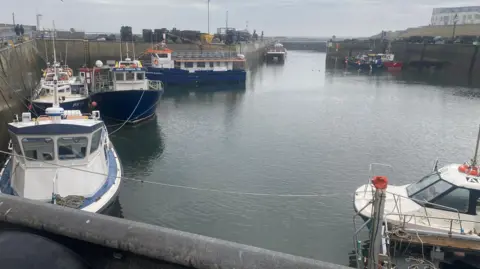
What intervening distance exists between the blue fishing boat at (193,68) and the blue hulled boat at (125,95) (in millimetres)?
17423

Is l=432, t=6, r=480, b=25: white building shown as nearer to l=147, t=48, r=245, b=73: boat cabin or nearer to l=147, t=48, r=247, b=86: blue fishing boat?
l=147, t=48, r=245, b=73: boat cabin

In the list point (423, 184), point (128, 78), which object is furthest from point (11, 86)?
point (423, 184)

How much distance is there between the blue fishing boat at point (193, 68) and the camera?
46281 mm

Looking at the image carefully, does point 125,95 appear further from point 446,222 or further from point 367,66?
point 367,66

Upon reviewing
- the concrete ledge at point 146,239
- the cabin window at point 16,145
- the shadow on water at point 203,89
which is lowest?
the shadow on water at point 203,89

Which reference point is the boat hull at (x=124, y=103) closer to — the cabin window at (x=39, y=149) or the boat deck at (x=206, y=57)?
the cabin window at (x=39, y=149)

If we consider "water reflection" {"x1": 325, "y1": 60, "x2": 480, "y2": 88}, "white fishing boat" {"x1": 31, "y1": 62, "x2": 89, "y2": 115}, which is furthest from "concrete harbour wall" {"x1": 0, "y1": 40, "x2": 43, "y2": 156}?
"water reflection" {"x1": 325, "y1": 60, "x2": 480, "y2": 88}

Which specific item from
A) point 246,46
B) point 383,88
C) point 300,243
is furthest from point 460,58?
point 300,243

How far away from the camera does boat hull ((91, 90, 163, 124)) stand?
2616cm

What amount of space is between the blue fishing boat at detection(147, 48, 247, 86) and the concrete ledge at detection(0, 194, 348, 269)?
4406cm

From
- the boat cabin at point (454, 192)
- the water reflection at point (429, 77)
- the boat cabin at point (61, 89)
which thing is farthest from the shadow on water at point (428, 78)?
the boat cabin at point (61, 89)

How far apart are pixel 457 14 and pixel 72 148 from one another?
137135 mm

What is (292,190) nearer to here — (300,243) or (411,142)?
(300,243)

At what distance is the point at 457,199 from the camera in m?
10.5
